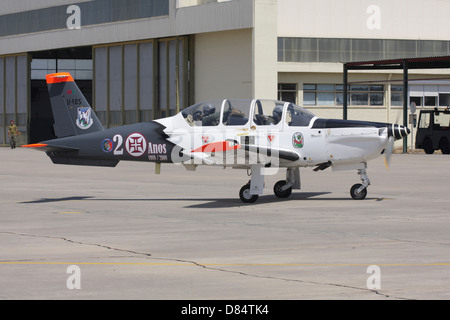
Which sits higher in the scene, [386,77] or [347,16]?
[347,16]

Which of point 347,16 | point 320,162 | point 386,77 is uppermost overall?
point 347,16

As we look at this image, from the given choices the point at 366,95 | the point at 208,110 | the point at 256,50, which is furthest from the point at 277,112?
the point at 366,95

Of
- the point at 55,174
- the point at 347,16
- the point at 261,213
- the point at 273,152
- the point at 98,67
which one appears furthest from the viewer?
the point at 98,67

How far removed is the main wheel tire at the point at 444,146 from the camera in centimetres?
4416

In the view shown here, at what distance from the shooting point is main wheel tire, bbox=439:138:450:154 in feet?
145

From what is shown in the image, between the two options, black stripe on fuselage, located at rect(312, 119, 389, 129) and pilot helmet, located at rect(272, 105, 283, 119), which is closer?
black stripe on fuselage, located at rect(312, 119, 389, 129)

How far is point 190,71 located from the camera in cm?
5316

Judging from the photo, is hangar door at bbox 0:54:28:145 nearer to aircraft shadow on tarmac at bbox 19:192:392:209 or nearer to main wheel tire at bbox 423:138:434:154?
main wheel tire at bbox 423:138:434:154

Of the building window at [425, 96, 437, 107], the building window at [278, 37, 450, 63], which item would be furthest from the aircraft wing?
the building window at [425, 96, 437, 107]

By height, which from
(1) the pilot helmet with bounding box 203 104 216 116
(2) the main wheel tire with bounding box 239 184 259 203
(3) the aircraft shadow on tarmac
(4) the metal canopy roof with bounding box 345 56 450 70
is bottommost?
(3) the aircraft shadow on tarmac

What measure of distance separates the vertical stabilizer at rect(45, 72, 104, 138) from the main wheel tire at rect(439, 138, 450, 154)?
1107 inches

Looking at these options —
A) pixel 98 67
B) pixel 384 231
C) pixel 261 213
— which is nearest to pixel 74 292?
pixel 384 231

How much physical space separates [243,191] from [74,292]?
986 centimetres
